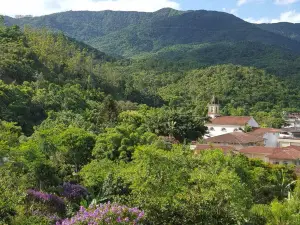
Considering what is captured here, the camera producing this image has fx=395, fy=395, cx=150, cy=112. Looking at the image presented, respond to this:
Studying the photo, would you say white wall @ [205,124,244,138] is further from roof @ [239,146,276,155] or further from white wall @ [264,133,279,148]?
roof @ [239,146,276,155]

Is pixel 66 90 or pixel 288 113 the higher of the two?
pixel 66 90

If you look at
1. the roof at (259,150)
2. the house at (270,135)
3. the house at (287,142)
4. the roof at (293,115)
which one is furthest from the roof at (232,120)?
the roof at (293,115)

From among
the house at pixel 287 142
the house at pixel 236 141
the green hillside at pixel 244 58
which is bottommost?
the house at pixel 287 142

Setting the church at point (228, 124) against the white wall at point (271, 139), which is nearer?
the white wall at point (271, 139)

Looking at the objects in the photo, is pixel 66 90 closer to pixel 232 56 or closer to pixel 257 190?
pixel 257 190

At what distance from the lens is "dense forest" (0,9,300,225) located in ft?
38.5

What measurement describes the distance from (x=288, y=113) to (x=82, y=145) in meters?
69.8

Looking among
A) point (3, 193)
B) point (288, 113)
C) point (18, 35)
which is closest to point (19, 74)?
point (18, 35)

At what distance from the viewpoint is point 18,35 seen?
219 feet

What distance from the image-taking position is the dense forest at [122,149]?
1173 cm

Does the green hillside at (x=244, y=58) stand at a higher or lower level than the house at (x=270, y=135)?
higher

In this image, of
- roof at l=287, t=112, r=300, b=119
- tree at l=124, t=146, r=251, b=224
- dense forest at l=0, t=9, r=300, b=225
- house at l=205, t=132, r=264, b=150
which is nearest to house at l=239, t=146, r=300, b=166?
house at l=205, t=132, r=264, b=150

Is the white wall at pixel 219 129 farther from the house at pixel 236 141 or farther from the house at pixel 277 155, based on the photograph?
the house at pixel 277 155

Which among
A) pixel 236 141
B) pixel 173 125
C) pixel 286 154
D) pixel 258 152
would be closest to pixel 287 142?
pixel 236 141
